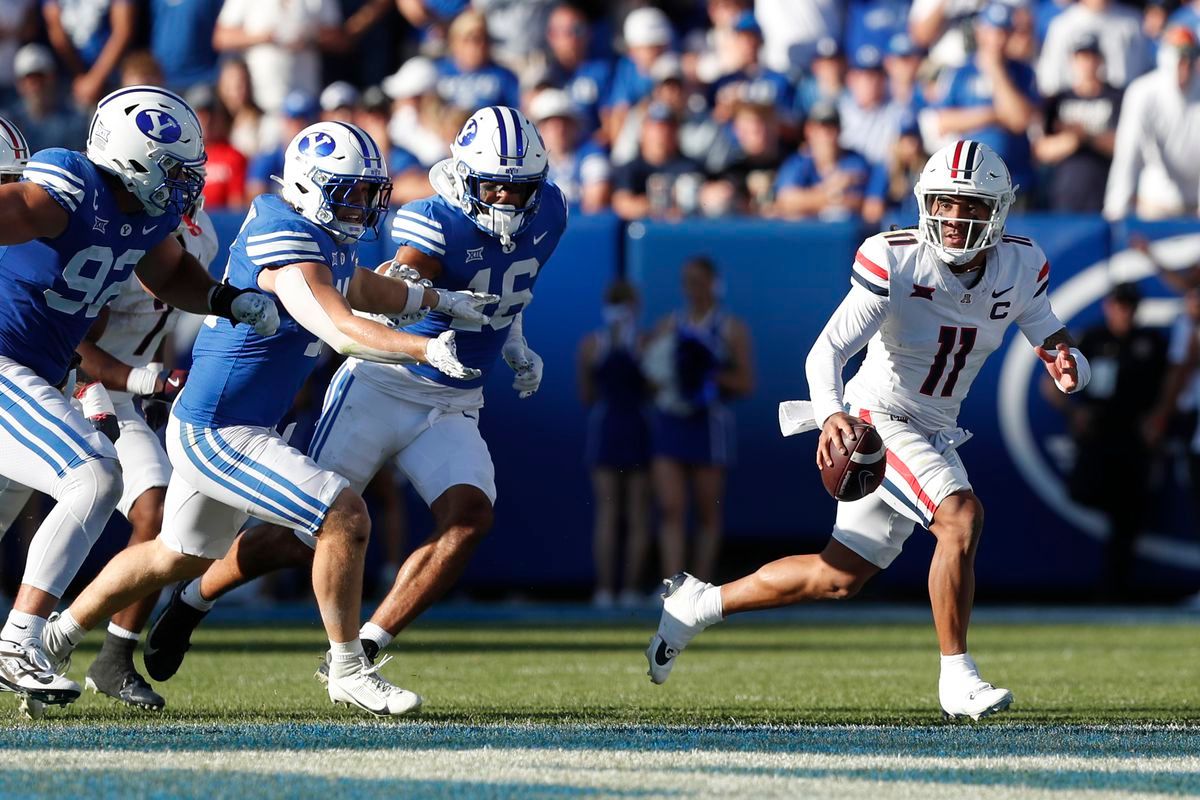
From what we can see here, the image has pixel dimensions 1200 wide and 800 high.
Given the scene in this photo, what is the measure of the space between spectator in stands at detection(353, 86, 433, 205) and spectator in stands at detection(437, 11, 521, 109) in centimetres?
49

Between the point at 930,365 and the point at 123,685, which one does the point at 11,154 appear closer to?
the point at 123,685

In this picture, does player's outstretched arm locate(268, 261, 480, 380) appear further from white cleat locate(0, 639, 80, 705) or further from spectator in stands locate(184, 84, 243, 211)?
spectator in stands locate(184, 84, 243, 211)

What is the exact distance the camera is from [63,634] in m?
5.45

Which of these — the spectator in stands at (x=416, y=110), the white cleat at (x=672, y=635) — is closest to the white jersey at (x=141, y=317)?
the white cleat at (x=672, y=635)

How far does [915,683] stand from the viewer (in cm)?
672

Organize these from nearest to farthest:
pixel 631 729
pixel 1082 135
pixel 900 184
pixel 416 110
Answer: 1. pixel 631 729
2. pixel 900 184
3. pixel 1082 135
4. pixel 416 110

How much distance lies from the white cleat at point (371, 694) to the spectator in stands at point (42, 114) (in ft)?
21.8

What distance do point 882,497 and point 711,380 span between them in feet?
15.0

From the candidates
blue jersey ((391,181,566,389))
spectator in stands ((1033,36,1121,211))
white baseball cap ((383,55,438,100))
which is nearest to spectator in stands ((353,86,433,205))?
white baseball cap ((383,55,438,100))

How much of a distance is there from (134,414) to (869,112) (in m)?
6.38

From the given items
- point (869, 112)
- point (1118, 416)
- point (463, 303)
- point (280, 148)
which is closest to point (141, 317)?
point (463, 303)

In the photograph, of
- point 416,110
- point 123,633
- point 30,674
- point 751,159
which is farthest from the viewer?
point 416,110

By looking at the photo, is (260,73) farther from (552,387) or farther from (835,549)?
(835,549)

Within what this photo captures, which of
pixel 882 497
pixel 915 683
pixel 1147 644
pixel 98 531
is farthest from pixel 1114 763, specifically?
pixel 1147 644
